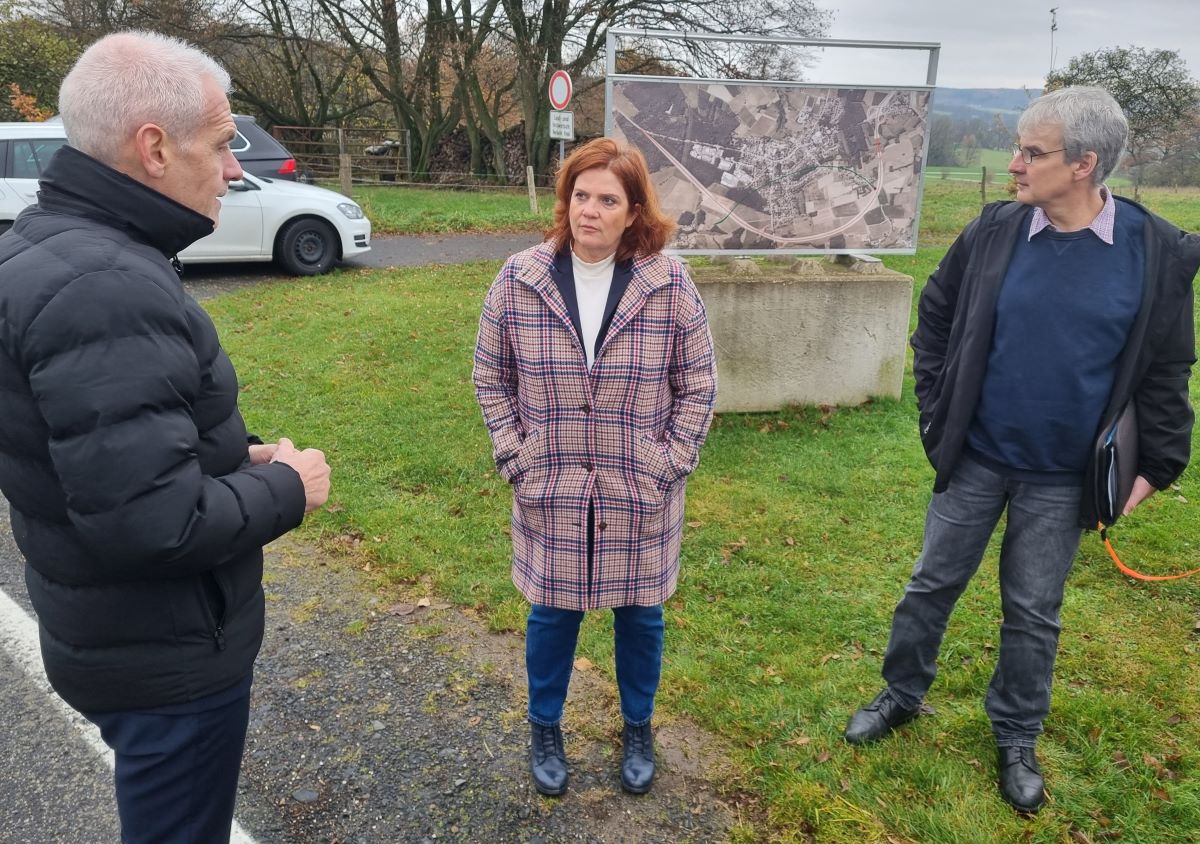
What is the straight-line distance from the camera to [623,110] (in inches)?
223

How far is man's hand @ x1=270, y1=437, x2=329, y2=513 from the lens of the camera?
1.94 m

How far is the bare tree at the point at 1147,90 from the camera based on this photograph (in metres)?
16.4

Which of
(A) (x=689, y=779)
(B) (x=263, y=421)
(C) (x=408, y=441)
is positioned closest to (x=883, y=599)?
(A) (x=689, y=779)

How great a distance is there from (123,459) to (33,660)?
2.63 metres

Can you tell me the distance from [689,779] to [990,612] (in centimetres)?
176

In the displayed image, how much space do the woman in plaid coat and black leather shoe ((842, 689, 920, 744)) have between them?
35.6 inches

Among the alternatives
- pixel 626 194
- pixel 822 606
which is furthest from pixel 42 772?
pixel 822 606

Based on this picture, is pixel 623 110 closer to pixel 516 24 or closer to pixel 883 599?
pixel 883 599

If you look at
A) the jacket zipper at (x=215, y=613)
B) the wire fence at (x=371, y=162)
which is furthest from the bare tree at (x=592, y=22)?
the jacket zipper at (x=215, y=613)

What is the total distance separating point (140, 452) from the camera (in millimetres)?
1568

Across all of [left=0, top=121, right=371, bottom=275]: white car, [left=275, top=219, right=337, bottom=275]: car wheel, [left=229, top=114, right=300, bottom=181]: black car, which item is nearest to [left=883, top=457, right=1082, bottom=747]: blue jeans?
[left=0, top=121, right=371, bottom=275]: white car

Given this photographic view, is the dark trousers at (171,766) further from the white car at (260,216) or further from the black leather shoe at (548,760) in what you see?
the white car at (260,216)

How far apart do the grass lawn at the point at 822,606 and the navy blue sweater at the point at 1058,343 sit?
1047 mm

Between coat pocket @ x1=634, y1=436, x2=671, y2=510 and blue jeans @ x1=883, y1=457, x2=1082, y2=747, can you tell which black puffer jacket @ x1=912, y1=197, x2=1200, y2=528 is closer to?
blue jeans @ x1=883, y1=457, x2=1082, y2=747
